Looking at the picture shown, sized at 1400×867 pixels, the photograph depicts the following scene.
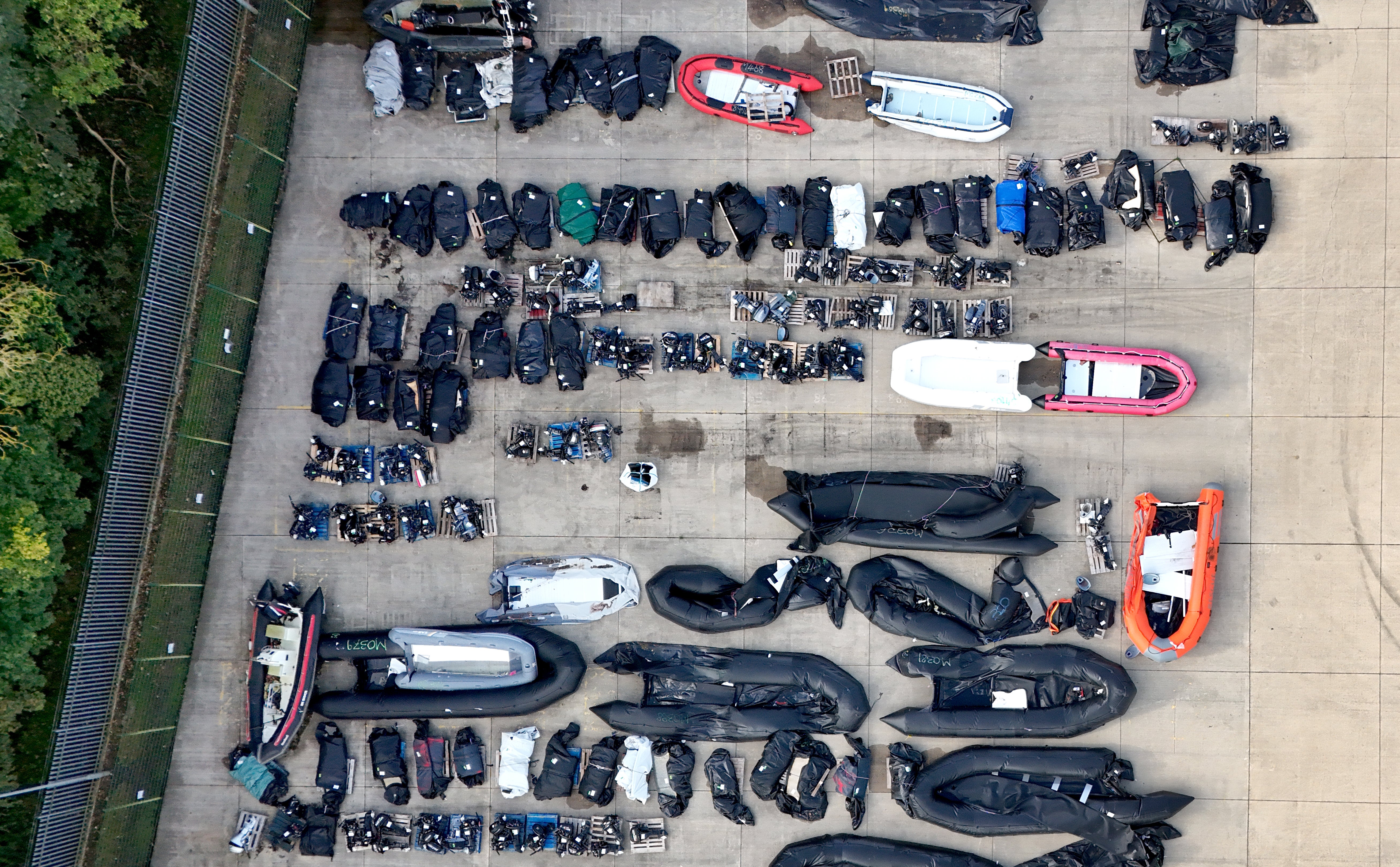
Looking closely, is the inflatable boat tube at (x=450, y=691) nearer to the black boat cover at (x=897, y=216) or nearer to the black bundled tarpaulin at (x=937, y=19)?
the black boat cover at (x=897, y=216)

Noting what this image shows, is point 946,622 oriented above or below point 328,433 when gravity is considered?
below

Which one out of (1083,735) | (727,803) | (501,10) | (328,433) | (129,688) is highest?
(501,10)

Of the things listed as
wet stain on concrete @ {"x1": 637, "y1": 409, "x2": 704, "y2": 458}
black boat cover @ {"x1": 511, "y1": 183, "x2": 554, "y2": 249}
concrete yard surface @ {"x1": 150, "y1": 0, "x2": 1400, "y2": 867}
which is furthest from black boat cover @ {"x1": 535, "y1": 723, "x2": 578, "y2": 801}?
black boat cover @ {"x1": 511, "y1": 183, "x2": 554, "y2": 249}

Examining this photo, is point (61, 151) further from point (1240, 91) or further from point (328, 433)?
point (1240, 91)

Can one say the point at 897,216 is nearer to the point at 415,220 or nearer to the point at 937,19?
the point at 937,19

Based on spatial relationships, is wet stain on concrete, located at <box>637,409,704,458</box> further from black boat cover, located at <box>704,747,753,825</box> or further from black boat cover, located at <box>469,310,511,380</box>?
black boat cover, located at <box>704,747,753,825</box>

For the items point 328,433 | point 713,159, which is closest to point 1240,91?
point 713,159
